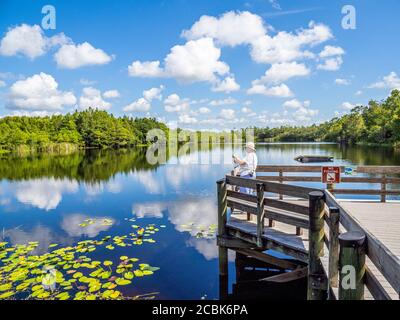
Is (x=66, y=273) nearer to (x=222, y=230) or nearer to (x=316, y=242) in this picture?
(x=222, y=230)

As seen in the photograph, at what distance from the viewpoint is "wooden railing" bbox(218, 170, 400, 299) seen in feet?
9.59

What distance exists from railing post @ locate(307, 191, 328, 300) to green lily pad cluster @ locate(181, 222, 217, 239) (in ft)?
21.2

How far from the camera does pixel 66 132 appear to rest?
81562mm

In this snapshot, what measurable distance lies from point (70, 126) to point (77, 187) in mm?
68559

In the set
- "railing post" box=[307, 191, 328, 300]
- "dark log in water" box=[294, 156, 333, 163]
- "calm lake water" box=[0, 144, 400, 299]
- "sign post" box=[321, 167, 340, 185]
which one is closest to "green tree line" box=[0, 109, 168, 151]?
"calm lake water" box=[0, 144, 400, 299]

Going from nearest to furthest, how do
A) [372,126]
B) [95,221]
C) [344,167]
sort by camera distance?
1. [344,167]
2. [95,221]
3. [372,126]

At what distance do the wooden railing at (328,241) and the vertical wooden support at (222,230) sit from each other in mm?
23

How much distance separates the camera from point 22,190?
22.1m

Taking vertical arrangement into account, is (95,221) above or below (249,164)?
below

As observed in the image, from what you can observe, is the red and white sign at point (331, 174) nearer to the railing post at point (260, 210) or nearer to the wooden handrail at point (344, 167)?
the wooden handrail at point (344, 167)

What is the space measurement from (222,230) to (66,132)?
83002 millimetres

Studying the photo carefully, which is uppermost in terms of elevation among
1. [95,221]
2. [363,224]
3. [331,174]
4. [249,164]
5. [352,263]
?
[249,164]

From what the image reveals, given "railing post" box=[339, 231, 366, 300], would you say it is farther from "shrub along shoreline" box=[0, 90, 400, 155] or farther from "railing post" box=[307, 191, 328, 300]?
"shrub along shoreline" box=[0, 90, 400, 155]

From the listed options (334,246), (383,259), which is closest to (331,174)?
(334,246)
